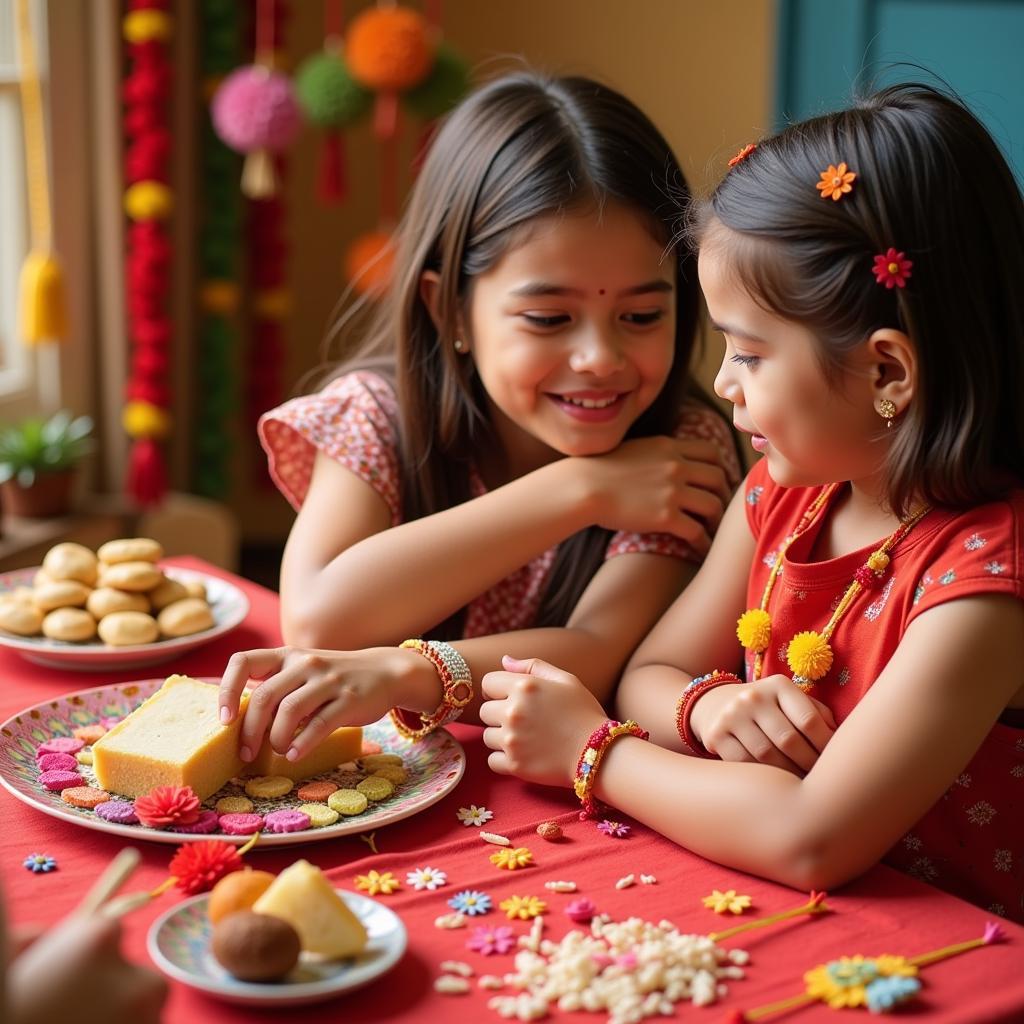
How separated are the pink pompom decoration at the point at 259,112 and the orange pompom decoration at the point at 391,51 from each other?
7.1 inches

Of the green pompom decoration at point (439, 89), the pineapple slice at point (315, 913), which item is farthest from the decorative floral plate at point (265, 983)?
the green pompom decoration at point (439, 89)

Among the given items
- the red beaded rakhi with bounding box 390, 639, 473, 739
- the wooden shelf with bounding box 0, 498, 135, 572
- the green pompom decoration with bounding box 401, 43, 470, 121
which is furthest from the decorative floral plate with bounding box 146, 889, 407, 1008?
the green pompom decoration with bounding box 401, 43, 470, 121

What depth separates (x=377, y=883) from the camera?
89 centimetres

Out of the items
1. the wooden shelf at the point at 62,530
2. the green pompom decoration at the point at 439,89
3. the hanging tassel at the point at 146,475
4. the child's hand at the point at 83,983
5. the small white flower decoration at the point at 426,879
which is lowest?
the wooden shelf at the point at 62,530

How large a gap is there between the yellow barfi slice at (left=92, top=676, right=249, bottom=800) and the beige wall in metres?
2.97

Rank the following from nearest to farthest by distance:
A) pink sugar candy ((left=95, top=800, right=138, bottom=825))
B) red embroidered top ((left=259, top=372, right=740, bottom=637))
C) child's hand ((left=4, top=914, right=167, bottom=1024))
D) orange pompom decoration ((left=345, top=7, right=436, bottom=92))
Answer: child's hand ((left=4, top=914, right=167, bottom=1024)) → pink sugar candy ((left=95, top=800, right=138, bottom=825)) → red embroidered top ((left=259, top=372, right=740, bottom=637)) → orange pompom decoration ((left=345, top=7, right=436, bottom=92))

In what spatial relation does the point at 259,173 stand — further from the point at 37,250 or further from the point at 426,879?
the point at 426,879

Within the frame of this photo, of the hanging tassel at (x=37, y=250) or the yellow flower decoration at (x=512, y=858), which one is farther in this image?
the hanging tassel at (x=37, y=250)

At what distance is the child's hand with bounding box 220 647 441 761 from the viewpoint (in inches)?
40.6

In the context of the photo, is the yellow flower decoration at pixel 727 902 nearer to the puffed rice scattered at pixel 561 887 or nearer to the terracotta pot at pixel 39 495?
the puffed rice scattered at pixel 561 887

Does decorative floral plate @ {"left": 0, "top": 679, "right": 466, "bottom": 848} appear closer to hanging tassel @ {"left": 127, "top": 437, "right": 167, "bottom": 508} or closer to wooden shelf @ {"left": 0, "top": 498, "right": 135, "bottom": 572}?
wooden shelf @ {"left": 0, "top": 498, "right": 135, "bottom": 572}

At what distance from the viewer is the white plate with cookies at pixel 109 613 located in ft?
4.42

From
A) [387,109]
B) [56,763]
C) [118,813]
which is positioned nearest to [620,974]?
[118,813]

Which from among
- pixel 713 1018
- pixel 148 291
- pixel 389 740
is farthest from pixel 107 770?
pixel 148 291
